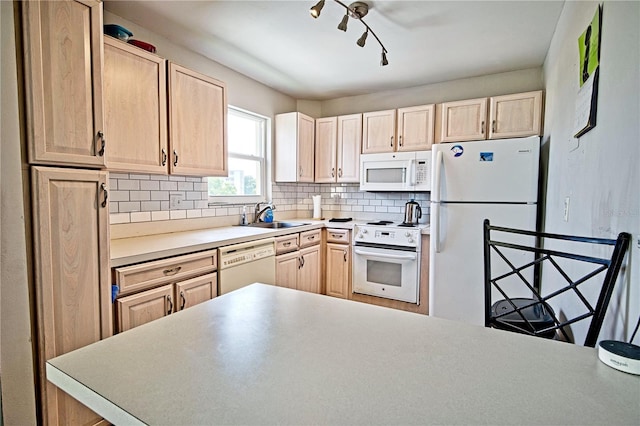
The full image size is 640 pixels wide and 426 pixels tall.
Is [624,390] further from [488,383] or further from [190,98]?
[190,98]

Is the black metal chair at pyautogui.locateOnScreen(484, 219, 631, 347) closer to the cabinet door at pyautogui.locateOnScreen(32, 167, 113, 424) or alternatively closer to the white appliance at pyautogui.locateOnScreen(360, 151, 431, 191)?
the white appliance at pyautogui.locateOnScreen(360, 151, 431, 191)

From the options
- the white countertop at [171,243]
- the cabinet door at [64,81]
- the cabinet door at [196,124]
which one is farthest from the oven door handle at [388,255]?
the cabinet door at [64,81]

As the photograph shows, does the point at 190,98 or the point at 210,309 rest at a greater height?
the point at 190,98

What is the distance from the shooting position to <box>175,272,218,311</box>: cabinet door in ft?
6.44

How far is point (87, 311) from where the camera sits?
1.45m

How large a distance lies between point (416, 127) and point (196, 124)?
214 centimetres

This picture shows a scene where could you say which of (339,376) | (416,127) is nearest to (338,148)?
(416,127)

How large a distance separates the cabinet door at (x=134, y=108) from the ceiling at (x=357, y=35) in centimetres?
Answer: 39

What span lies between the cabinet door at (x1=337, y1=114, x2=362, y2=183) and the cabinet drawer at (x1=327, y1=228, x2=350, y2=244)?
64cm

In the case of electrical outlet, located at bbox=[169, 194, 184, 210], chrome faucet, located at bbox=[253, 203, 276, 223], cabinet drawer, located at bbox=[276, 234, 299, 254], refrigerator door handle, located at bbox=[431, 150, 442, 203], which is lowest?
cabinet drawer, located at bbox=[276, 234, 299, 254]

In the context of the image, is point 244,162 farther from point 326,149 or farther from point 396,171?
point 396,171

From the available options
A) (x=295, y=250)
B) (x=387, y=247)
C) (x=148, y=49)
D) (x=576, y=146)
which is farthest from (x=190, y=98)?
(x=576, y=146)

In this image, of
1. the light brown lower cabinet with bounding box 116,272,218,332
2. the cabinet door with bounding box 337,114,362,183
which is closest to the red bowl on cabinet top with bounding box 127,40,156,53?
the light brown lower cabinet with bounding box 116,272,218,332

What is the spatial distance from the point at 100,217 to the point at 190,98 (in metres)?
1.27
